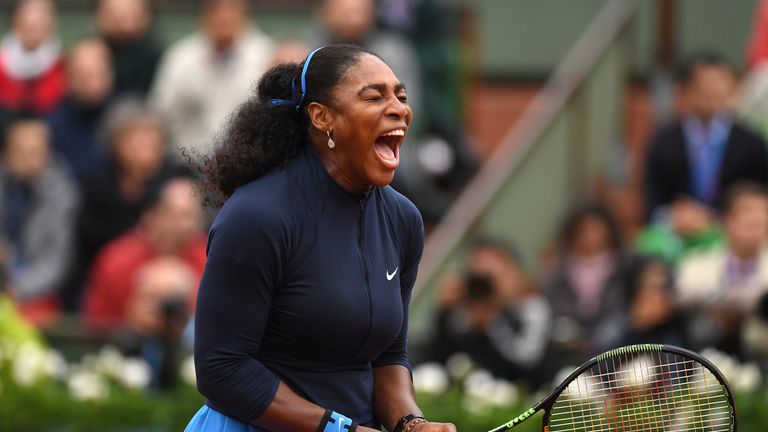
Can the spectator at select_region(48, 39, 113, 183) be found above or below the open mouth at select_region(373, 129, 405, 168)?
above

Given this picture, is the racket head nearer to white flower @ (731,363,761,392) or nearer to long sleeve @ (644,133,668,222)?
white flower @ (731,363,761,392)

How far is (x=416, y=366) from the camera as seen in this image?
7684 millimetres

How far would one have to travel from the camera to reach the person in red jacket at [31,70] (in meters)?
10.1

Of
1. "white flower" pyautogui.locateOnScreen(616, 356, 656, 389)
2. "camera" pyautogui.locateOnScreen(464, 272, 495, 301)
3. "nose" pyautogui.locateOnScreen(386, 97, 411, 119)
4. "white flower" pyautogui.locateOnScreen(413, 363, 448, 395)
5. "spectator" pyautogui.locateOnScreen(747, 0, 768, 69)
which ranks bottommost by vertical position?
"white flower" pyautogui.locateOnScreen(616, 356, 656, 389)

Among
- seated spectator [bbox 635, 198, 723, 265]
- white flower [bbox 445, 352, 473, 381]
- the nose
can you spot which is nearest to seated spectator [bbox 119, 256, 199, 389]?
white flower [bbox 445, 352, 473, 381]

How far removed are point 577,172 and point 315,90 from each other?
603 centimetres

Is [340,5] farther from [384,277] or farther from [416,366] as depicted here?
[384,277]

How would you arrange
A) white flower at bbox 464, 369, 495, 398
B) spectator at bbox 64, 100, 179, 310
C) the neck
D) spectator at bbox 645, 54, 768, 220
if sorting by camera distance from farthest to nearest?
spectator at bbox 64, 100, 179, 310 < spectator at bbox 645, 54, 768, 220 < white flower at bbox 464, 369, 495, 398 < the neck

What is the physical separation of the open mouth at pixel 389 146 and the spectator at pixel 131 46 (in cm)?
622

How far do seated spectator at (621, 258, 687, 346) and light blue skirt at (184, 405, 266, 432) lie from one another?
3535 millimetres

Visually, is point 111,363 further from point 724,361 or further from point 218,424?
point 218,424

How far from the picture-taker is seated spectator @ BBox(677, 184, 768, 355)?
7.14m

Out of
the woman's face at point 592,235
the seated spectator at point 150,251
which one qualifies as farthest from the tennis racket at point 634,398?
the seated spectator at point 150,251

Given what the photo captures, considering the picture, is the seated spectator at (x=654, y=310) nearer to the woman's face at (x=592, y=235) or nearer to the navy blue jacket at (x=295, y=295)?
the woman's face at (x=592, y=235)
